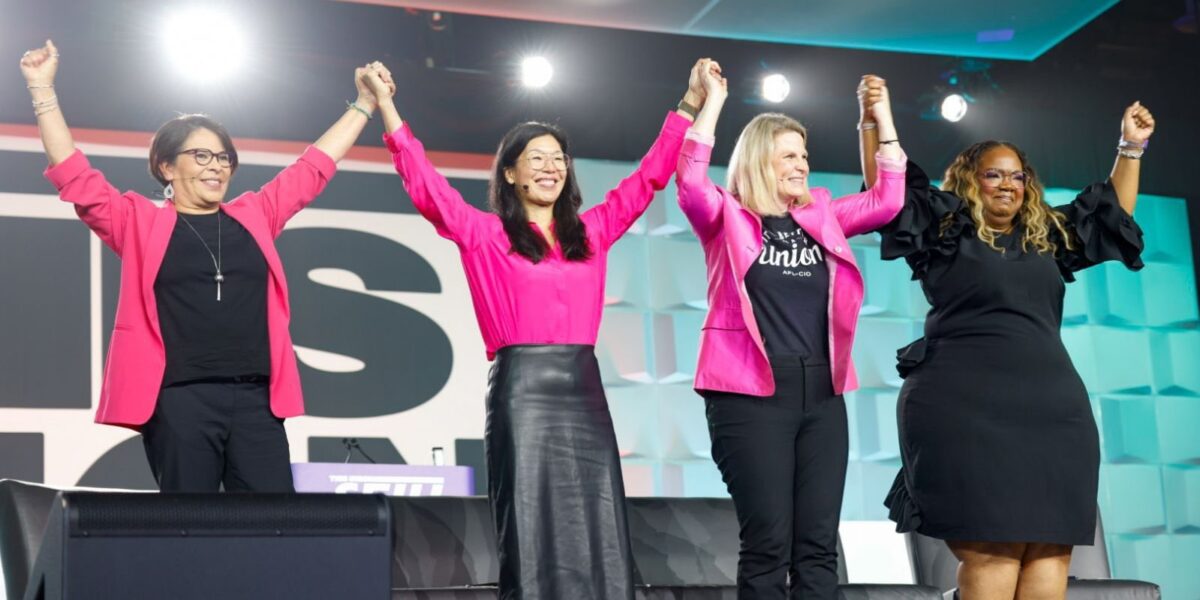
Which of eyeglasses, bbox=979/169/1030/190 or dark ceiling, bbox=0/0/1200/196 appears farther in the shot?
dark ceiling, bbox=0/0/1200/196

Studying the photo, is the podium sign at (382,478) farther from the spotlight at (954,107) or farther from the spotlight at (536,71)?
the spotlight at (954,107)

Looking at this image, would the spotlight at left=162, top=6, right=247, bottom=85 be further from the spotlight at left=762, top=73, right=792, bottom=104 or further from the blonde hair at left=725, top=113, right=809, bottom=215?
the blonde hair at left=725, top=113, right=809, bottom=215

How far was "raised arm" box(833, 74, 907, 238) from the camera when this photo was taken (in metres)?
3.47

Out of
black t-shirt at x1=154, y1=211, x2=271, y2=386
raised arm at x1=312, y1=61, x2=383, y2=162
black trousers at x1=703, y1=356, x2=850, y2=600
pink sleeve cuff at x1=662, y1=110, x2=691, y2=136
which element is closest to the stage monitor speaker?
black t-shirt at x1=154, y1=211, x2=271, y2=386

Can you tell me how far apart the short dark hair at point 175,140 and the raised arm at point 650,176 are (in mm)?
892

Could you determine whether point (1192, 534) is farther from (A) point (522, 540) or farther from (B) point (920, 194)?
(A) point (522, 540)

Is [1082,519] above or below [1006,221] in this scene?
below

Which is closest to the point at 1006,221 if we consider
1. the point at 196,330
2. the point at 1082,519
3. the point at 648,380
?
the point at 1082,519

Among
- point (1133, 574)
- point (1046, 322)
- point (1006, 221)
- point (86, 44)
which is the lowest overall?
point (1133, 574)

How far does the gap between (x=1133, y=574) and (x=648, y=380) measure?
297 centimetres

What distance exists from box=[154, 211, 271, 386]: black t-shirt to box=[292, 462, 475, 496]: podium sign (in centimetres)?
200

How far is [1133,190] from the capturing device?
12.2 ft

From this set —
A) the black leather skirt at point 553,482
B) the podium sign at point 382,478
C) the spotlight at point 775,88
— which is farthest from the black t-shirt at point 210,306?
the spotlight at point 775,88

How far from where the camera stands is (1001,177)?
3500mm
